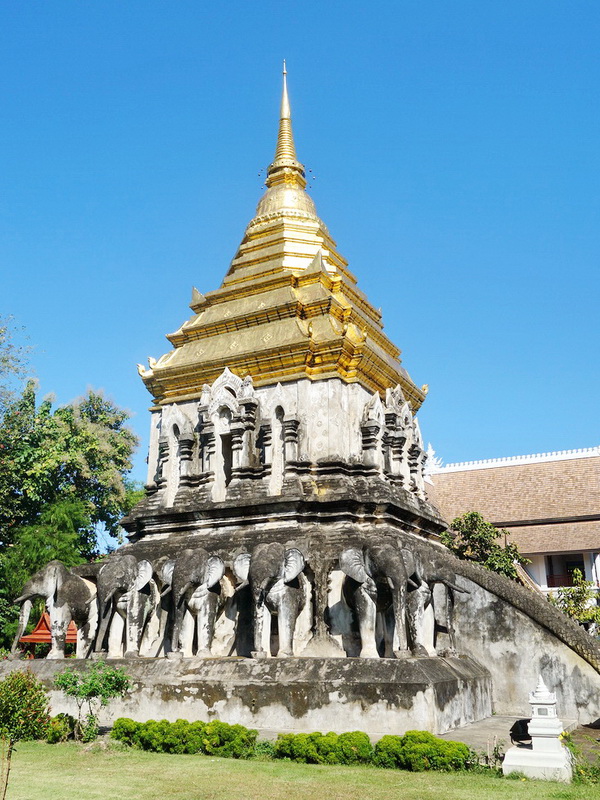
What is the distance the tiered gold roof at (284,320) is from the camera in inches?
663

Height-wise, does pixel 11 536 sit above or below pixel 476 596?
above

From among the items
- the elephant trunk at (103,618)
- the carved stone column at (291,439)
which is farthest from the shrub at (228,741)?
the carved stone column at (291,439)

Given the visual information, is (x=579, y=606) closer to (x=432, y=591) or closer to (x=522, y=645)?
(x=522, y=645)

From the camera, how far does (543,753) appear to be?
8.93m

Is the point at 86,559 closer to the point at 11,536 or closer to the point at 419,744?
the point at 11,536

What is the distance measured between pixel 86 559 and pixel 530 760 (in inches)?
943

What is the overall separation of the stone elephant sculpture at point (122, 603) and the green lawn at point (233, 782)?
3.90 meters

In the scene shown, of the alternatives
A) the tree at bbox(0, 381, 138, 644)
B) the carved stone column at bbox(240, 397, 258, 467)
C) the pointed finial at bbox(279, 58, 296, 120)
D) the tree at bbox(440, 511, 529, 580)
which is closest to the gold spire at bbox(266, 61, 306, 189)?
the pointed finial at bbox(279, 58, 296, 120)

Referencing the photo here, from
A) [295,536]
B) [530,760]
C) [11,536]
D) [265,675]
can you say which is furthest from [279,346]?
[11,536]

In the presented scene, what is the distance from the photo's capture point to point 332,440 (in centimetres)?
1598

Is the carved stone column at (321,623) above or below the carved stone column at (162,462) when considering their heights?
below

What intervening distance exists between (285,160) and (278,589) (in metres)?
Answer: 13.2

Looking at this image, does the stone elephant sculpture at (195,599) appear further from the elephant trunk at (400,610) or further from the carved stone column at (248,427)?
the elephant trunk at (400,610)

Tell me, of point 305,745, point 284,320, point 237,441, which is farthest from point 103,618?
point 284,320
